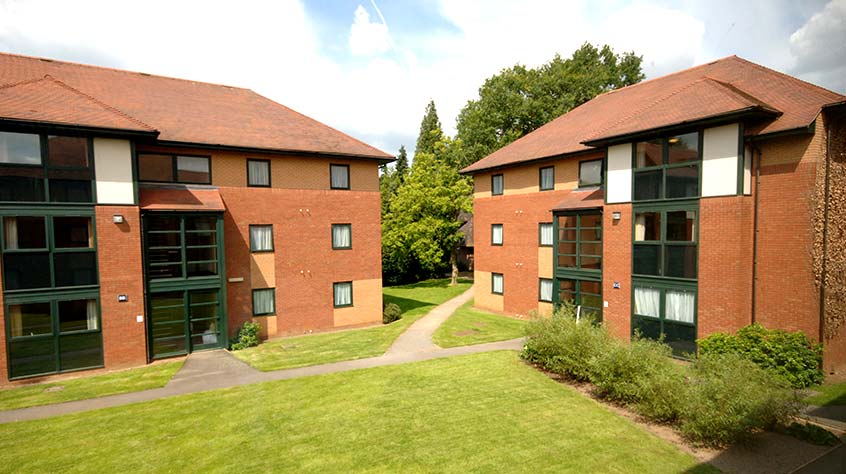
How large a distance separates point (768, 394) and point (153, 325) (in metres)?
17.3

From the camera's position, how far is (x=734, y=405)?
26.6 ft

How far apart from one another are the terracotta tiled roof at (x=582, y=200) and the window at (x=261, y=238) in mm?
12092

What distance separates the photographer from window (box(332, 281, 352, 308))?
18.8 metres

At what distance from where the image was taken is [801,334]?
11.4 m

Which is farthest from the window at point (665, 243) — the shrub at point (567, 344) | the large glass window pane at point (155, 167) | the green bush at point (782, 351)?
the large glass window pane at point (155, 167)

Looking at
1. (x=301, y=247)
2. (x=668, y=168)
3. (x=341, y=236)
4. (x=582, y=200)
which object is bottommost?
(x=301, y=247)

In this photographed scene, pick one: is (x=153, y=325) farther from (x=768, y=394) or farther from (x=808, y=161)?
(x=808, y=161)

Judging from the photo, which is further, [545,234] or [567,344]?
[545,234]

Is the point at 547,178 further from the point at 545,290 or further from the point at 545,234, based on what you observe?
the point at 545,290

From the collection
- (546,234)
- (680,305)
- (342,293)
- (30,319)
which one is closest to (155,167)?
(30,319)

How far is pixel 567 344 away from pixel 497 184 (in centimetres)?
1169

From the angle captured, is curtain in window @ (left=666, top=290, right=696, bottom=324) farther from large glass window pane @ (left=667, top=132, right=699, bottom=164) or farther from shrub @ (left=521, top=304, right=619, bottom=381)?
large glass window pane @ (left=667, top=132, right=699, bottom=164)

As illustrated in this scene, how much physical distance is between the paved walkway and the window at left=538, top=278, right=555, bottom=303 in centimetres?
400

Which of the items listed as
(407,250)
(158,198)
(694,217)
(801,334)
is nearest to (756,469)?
(801,334)
